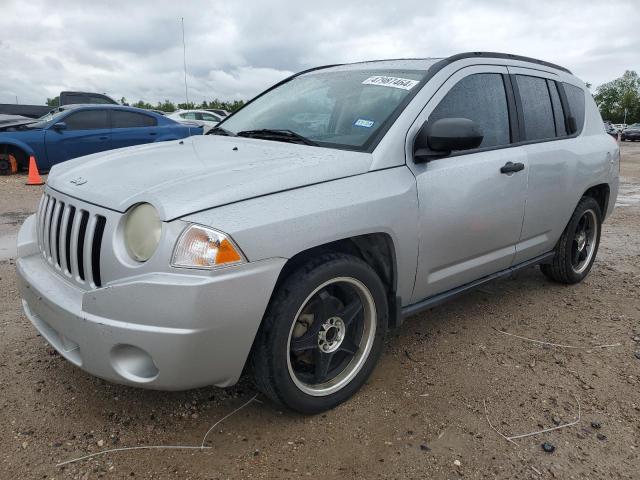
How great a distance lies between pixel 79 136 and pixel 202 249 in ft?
29.5

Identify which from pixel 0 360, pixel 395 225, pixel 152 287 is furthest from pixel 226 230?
pixel 0 360

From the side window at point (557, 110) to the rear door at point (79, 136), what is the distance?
820 cm

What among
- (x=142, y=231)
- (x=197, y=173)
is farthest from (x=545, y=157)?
(x=142, y=231)

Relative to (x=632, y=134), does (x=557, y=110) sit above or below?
above

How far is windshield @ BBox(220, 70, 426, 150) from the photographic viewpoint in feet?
9.23

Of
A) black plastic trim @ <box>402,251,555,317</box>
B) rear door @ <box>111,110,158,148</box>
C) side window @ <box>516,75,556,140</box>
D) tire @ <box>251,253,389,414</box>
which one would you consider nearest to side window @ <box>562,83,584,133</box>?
side window @ <box>516,75,556,140</box>

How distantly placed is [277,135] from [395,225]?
912 millimetres

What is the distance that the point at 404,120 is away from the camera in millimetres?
2738

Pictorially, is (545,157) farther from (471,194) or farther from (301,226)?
(301,226)

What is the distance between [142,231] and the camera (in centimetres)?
211

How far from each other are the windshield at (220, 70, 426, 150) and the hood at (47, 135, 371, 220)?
0.73ft

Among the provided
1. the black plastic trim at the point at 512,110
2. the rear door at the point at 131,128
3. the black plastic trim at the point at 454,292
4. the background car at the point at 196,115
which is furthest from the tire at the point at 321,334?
the background car at the point at 196,115

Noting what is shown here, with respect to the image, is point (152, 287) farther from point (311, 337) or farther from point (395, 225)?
point (395, 225)

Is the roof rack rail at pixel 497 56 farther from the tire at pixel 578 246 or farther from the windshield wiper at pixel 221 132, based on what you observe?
the windshield wiper at pixel 221 132
